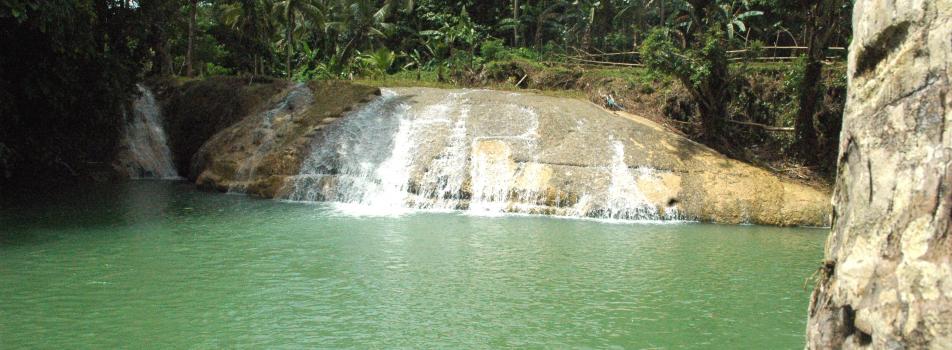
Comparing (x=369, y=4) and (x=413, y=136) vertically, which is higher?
(x=369, y=4)

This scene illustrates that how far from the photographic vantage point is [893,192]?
417 centimetres

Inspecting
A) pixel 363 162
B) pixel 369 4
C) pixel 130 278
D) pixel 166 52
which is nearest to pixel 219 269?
pixel 130 278

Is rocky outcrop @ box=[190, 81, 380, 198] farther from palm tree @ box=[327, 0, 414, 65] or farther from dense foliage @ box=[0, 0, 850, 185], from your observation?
palm tree @ box=[327, 0, 414, 65]

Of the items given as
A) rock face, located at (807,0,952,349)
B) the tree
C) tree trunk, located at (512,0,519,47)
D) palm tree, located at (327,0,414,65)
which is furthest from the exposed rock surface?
palm tree, located at (327,0,414,65)

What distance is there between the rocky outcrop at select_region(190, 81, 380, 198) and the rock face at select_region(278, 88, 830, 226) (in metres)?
0.44

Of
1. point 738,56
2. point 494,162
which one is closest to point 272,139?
point 494,162

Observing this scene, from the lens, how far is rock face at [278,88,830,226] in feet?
58.1

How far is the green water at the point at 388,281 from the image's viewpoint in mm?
8680

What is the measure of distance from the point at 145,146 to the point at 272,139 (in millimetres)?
5992

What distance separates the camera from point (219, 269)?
11.6m

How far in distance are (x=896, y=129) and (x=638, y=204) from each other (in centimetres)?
1357

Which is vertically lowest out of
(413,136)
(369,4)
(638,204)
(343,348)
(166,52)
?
(343,348)

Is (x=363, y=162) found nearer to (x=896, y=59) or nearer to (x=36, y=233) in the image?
(x=36, y=233)

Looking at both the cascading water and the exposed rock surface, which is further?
the exposed rock surface
